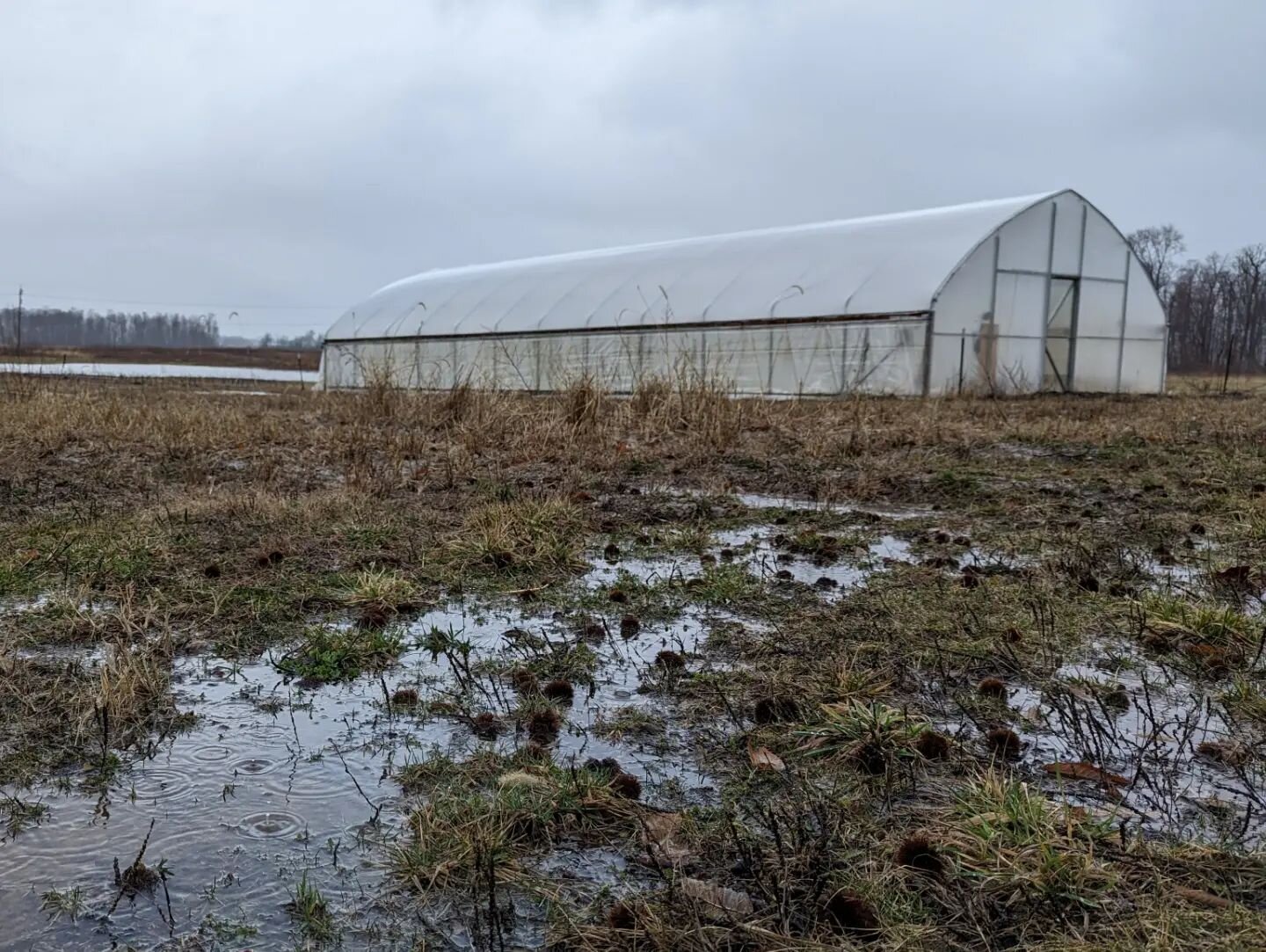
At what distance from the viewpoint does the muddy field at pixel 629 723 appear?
1485mm

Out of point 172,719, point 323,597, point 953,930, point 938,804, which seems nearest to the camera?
point 953,930

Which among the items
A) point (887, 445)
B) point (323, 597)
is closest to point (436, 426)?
point (887, 445)

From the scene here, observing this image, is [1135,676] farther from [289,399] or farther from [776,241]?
[776,241]

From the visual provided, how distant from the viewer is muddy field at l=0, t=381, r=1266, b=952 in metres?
1.49

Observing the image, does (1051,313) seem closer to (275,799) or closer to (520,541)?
(520,541)

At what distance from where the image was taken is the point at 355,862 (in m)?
1.63

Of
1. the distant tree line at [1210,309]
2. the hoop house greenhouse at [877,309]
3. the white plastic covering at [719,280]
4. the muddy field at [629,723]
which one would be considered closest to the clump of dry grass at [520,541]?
the muddy field at [629,723]

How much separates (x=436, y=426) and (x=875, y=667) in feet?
22.1

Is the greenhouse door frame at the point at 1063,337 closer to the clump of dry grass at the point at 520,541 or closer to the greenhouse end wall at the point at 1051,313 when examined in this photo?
the greenhouse end wall at the point at 1051,313

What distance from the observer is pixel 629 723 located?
2225 millimetres

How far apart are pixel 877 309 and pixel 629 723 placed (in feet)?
48.1

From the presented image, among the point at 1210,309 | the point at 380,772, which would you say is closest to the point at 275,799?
the point at 380,772

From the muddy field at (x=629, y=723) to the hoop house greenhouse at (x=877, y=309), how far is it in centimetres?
992

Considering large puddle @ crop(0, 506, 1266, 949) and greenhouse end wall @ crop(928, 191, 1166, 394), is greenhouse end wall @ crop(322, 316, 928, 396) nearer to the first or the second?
greenhouse end wall @ crop(928, 191, 1166, 394)
